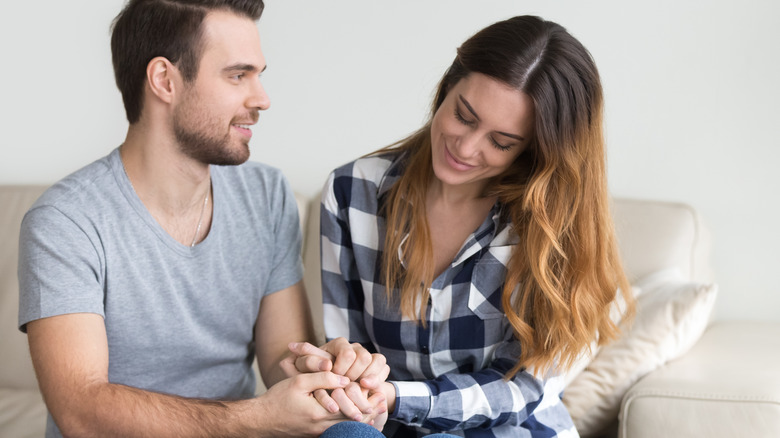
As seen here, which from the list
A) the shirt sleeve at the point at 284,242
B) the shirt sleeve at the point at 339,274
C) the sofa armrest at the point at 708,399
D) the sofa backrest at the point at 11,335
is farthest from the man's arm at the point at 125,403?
the sofa backrest at the point at 11,335

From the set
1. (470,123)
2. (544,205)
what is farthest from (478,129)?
(544,205)

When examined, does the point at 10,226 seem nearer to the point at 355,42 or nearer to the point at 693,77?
the point at 355,42

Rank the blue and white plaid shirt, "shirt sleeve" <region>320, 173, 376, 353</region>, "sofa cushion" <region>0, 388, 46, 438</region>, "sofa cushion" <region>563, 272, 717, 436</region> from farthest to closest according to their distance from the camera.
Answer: "sofa cushion" <region>0, 388, 46, 438</region> → "sofa cushion" <region>563, 272, 717, 436</region> → "shirt sleeve" <region>320, 173, 376, 353</region> → the blue and white plaid shirt

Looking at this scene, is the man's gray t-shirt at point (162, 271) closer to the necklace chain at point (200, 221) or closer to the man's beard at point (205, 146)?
the necklace chain at point (200, 221)

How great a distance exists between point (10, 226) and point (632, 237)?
1.81 meters

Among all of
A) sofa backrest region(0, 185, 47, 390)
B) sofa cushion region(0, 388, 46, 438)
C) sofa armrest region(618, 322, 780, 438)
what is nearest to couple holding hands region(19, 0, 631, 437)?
sofa armrest region(618, 322, 780, 438)

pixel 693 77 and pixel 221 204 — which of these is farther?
pixel 693 77

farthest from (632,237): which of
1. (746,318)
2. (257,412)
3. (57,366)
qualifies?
(57,366)

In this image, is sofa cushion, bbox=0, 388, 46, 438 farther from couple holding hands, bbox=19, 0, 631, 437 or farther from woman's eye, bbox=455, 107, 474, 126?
woman's eye, bbox=455, 107, 474, 126

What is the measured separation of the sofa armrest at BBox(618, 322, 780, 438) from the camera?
151 centimetres

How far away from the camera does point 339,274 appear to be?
1505 mm

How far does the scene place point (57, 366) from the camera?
1.24 m

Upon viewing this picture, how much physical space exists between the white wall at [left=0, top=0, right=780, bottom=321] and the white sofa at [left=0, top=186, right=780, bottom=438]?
161 mm

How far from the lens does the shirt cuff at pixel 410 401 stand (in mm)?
1320
